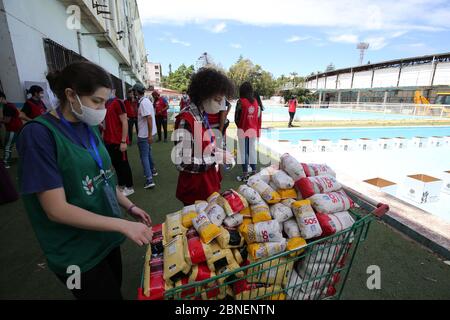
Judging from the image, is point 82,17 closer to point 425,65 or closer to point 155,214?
point 155,214

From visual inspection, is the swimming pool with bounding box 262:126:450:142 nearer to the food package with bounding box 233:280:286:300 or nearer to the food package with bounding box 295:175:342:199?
the food package with bounding box 295:175:342:199

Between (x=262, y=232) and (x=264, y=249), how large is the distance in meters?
0.10

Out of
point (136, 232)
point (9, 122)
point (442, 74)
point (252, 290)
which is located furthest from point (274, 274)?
point (442, 74)

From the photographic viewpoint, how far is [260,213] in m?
1.58

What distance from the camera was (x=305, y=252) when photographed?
59.6 inches

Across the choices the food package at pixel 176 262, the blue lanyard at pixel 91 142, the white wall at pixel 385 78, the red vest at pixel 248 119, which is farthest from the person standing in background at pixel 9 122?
the white wall at pixel 385 78

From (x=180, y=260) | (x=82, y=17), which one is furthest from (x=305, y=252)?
(x=82, y=17)

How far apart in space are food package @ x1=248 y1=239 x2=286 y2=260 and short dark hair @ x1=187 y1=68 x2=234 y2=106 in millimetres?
1205

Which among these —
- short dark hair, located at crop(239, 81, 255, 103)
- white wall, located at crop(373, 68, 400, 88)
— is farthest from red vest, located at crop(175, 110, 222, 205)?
white wall, located at crop(373, 68, 400, 88)

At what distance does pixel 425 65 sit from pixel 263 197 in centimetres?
4584

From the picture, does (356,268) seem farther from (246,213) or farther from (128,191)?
(128,191)

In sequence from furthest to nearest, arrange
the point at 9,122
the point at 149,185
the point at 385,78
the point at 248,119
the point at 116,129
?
the point at 385,78, the point at 9,122, the point at 248,119, the point at 149,185, the point at 116,129

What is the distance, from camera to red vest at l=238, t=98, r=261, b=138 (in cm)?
478

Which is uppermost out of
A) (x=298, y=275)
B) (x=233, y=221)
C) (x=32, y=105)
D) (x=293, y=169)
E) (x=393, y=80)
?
(x=393, y=80)
